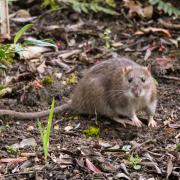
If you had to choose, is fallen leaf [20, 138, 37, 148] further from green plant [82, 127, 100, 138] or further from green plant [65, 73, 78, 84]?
green plant [65, 73, 78, 84]

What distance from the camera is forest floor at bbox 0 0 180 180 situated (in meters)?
5.23

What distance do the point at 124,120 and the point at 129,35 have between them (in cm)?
263

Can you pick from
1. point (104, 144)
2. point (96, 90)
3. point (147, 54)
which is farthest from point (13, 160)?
point (147, 54)

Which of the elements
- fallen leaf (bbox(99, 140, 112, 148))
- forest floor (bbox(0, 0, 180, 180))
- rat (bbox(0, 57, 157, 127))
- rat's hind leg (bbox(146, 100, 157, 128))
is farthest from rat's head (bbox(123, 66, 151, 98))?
fallen leaf (bbox(99, 140, 112, 148))

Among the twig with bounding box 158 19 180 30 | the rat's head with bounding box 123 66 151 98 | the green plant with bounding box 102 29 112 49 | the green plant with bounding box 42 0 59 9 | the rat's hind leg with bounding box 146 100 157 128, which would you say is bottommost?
the rat's hind leg with bounding box 146 100 157 128

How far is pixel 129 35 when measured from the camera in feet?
30.3

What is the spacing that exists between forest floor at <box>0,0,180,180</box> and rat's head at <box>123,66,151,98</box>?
15.9 inches

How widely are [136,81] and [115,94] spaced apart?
0.34 meters

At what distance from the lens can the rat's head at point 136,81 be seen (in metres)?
6.65

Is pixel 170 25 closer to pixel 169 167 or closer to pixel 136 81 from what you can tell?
pixel 136 81

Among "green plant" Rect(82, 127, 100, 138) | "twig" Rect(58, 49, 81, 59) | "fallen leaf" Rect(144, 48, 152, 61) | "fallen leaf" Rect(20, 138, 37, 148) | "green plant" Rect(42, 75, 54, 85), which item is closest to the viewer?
"fallen leaf" Rect(20, 138, 37, 148)

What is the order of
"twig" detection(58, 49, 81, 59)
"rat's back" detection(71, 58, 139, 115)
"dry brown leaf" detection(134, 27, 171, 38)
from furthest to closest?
"dry brown leaf" detection(134, 27, 171, 38) < "twig" detection(58, 49, 81, 59) < "rat's back" detection(71, 58, 139, 115)

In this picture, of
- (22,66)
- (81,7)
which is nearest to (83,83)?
(22,66)

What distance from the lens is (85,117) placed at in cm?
→ 700
